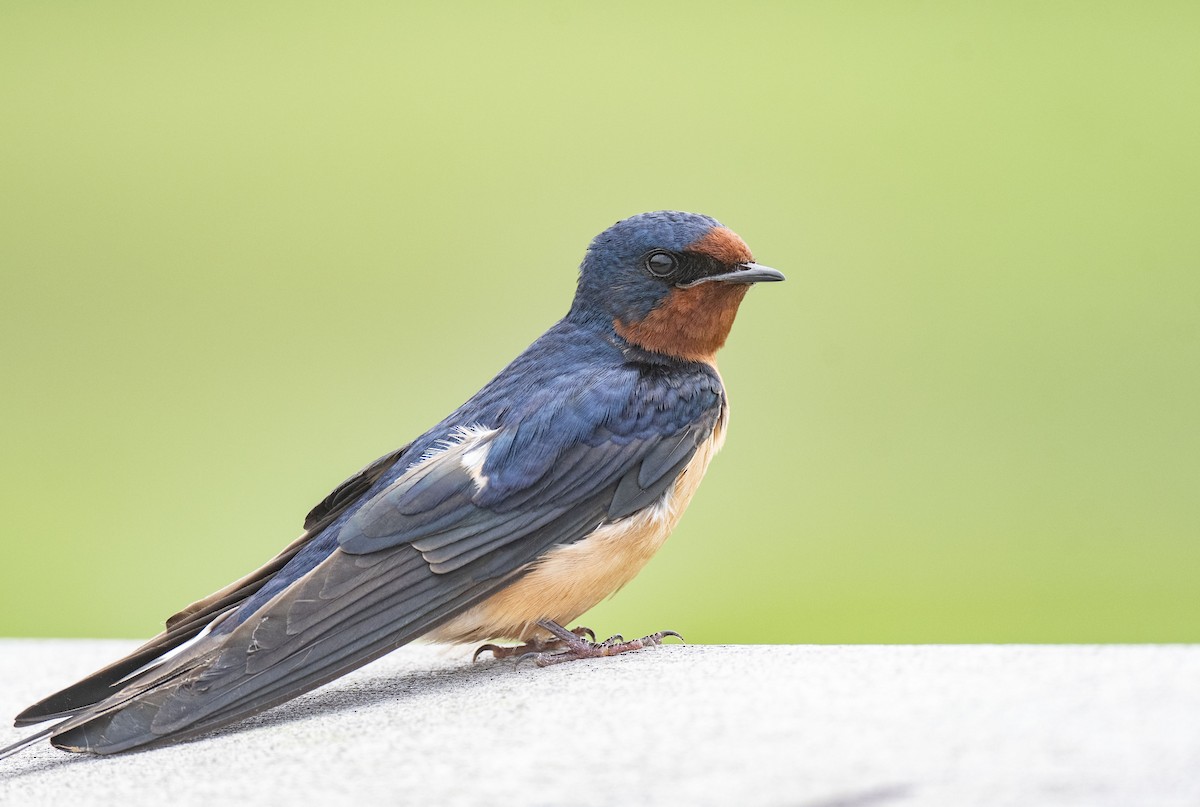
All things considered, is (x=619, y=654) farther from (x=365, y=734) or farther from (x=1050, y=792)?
(x=1050, y=792)

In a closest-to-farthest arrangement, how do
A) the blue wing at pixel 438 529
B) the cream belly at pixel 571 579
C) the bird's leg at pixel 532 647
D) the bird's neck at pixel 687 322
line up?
the blue wing at pixel 438 529 < the cream belly at pixel 571 579 < the bird's leg at pixel 532 647 < the bird's neck at pixel 687 322

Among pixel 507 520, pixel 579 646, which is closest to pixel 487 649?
pixel 579 646

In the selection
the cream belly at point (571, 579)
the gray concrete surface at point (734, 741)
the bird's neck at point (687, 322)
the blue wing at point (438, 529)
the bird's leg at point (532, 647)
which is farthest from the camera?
the bird's neck at point (687, 322)

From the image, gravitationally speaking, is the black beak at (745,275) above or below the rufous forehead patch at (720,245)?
below

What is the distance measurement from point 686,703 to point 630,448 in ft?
3.08

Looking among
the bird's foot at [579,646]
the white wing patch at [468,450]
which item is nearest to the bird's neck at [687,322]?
the white wing patch at [468,450]

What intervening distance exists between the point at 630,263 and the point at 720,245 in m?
0.27

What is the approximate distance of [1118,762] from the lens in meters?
2.05

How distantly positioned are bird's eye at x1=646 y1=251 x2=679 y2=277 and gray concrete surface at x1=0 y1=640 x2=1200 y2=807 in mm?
1067

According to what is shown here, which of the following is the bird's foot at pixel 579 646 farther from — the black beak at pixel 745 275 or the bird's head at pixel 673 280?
the black beak at pixel 745 275

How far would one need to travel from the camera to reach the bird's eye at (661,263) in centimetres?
362

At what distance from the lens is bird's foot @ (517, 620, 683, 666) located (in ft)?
10.8

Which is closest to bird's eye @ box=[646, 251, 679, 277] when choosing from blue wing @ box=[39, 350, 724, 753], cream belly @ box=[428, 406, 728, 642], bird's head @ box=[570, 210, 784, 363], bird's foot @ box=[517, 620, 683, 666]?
bird's head @ box=[570, 210, 784, 363]

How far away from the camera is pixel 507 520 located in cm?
316
